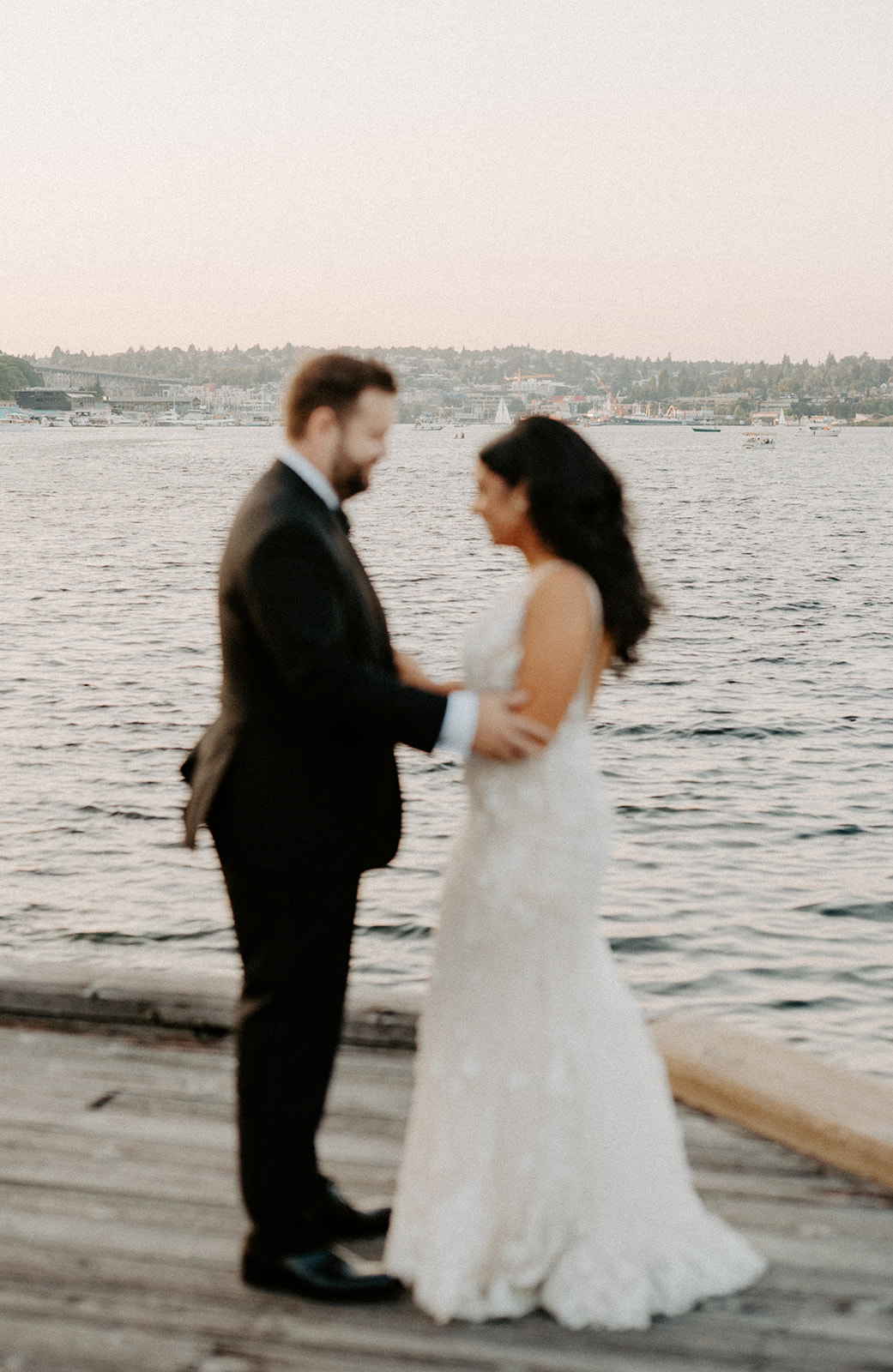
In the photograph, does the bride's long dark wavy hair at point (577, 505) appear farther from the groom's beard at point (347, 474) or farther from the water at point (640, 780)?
the water at point (640, 780)

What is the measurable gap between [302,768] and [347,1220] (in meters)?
0.93

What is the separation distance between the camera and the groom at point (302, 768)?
2334mm

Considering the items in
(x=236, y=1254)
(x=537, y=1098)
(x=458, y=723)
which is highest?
(x=458, y=723)

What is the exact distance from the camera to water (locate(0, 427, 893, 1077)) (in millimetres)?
8086

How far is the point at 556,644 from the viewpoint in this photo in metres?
2.38

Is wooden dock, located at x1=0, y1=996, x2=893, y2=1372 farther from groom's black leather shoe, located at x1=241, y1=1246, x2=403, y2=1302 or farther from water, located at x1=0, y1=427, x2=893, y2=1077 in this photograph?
water, located at x1=0, y1=427, x2=893, y2=1077

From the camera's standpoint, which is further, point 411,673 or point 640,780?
point 640,780

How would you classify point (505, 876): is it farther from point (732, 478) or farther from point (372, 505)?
point (732, 478)

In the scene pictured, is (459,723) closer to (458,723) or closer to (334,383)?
(458,723)

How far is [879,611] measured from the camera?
25.0m

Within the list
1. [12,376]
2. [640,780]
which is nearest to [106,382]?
[12,376]

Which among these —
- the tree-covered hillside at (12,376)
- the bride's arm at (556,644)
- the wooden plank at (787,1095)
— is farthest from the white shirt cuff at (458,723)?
the tree-covered hillside at (12,376)

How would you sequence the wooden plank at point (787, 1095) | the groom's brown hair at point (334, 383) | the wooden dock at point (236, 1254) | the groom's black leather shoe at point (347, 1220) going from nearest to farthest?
the wooden dock at point (236, 1254) < the groom's brown hair at point (334, 383) < the groom's black leather shoe at point (347, 1220) < the wooden plank at point (787, 1095)

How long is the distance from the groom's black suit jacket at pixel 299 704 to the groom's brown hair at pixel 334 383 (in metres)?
0.12
